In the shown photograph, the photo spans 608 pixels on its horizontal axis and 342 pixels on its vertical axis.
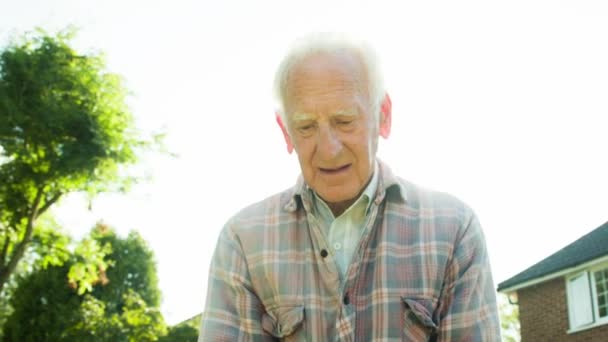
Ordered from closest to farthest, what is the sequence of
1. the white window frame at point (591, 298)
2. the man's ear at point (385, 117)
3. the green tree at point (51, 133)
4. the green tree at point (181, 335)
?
1. the man's ear at point (385, 117)
2. the white window frame at point (591, 298)
3. the green tree at point (51, 133)
4. the green tree at point (181, 335)

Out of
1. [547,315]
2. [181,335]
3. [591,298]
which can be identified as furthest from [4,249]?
[591,298]

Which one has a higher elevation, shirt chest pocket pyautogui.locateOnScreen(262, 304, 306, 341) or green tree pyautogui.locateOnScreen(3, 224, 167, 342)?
green tree pyautogui.locateOnScreen(3, 224, 167, 342)

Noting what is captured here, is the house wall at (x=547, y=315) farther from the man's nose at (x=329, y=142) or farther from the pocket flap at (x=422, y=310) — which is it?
the man's nose at (x=329, y=142)

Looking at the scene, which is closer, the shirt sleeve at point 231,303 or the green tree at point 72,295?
the shirt sleeve at point 231,303

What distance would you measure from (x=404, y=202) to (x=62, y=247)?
2367 centimetres

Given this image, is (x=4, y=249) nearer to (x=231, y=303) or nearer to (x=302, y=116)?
(x=231, y=303)

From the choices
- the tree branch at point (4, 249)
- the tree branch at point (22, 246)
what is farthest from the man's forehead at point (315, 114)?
the tree branch at point (4, 249)

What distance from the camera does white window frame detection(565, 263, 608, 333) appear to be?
17.4 metres

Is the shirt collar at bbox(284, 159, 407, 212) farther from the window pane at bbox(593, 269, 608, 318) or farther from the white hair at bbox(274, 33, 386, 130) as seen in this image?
the window pane at bbox(593, 269, 608, 318)

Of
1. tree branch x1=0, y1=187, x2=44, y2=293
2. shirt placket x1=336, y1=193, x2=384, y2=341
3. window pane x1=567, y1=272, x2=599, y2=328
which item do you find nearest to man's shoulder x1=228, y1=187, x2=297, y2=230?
shirt placket x1=336, y1=193, x2=384, y2=341

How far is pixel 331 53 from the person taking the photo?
2309mm

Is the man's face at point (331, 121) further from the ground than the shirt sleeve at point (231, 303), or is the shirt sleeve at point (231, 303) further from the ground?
the man's face at point (331, 121)

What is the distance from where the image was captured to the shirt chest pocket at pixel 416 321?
2.21m

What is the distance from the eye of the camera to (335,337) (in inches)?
87.0
